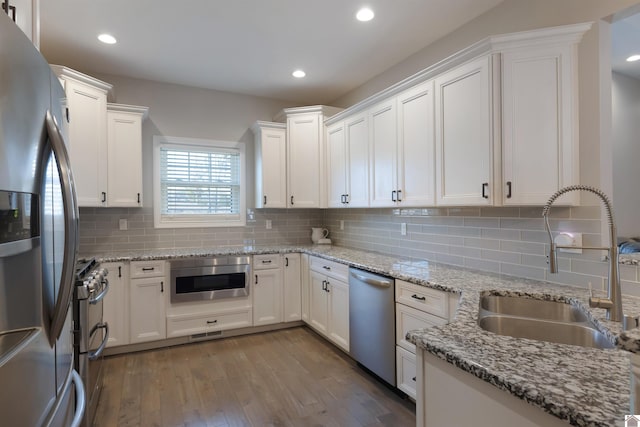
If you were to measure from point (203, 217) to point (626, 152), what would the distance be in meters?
4.68

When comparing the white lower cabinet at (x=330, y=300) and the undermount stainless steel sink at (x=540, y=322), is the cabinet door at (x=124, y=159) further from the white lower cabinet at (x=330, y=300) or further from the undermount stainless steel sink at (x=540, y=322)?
the undermount stainless steel sink at (x=540, y=322)

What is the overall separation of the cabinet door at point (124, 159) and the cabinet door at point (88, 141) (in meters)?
0.09

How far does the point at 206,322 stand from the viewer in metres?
3.49

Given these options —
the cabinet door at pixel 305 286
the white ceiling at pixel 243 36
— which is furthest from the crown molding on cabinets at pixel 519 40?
the cabinet door at pixel 305 286

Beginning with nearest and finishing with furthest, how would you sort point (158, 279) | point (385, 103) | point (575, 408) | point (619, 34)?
point (575, 408)
point (619, 34)
point (385, 103)
point (158, 279)

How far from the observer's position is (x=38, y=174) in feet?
2.96

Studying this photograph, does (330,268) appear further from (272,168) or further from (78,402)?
(78,402)

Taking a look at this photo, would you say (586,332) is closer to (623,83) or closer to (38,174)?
(38,174)

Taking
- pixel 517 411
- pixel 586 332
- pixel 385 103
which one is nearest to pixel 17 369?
pixel 517 411

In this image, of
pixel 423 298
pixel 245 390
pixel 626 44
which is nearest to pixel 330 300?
pixel 245 390

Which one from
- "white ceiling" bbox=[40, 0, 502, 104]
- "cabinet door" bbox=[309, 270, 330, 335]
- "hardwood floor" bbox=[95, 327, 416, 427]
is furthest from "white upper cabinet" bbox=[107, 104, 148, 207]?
"cabinet door" bbox=[309, 270, 330, 335]

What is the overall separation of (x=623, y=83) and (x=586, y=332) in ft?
11.5

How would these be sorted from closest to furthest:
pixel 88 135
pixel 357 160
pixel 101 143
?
pixel 88 135 < pixel 101 143 < pixel 357 160

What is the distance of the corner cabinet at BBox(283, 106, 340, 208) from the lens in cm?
402
